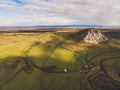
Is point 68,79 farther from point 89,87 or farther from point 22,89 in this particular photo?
point 22,89

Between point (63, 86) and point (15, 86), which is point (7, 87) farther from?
point (63, 86)

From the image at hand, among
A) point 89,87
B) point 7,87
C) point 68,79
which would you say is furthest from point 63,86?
point 7,87

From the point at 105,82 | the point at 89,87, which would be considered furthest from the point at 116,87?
the point at 89,87

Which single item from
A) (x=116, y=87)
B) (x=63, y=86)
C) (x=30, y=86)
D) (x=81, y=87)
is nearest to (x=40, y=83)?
(x=30, y=86)

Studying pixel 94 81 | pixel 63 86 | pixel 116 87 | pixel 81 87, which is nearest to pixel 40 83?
pixel 63 86

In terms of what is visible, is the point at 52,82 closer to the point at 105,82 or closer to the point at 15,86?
the point at 15,86
